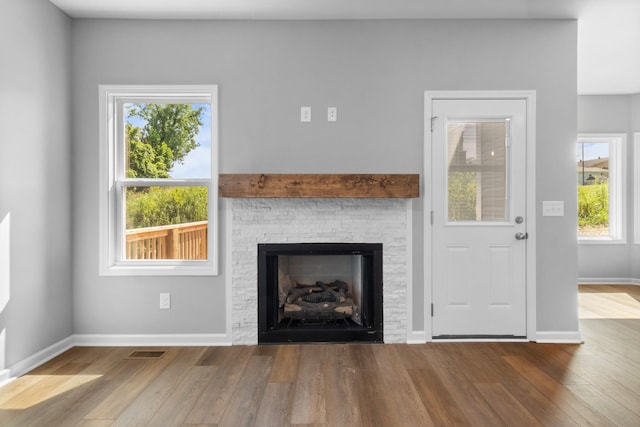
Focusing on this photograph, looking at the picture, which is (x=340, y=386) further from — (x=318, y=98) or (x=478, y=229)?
(x=318, y=98)

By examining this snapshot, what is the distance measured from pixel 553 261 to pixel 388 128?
1777mm

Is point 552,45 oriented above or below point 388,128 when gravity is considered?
above

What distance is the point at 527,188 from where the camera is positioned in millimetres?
3504

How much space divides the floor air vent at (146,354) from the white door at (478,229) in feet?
7.31

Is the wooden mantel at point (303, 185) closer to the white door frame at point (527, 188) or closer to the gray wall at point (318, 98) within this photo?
the gray wall at point (318, 98)

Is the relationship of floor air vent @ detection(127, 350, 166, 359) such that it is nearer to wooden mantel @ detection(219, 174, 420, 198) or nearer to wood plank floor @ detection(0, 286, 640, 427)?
wood plank floor @ detection(0, 286, 640, 427)

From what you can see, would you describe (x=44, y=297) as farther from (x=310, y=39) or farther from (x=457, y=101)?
(x=457, y=101)

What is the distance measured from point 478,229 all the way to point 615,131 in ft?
13.0

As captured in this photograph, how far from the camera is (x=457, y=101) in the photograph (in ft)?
11.5

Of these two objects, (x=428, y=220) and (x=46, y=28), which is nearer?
(x=46, y=28)

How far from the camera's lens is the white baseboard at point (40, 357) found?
283cm

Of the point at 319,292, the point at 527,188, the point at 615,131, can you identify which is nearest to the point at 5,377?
the point at 319,292

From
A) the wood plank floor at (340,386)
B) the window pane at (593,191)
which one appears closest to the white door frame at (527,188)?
the wood plank floor at (340,386)

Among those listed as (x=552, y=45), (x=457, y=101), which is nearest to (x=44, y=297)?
(x=457, y=101)
